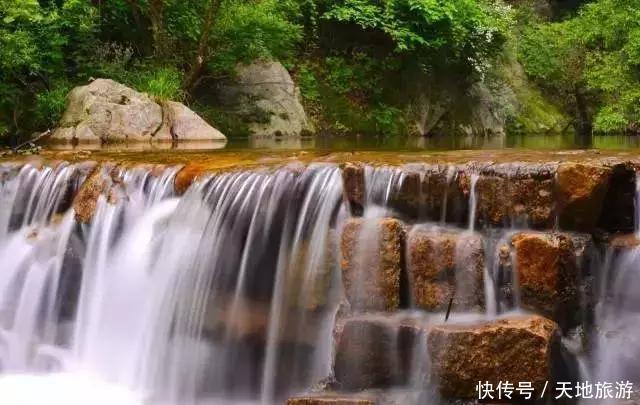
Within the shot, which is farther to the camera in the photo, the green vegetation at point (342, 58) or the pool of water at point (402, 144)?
the green vegetation at point (342, 58)

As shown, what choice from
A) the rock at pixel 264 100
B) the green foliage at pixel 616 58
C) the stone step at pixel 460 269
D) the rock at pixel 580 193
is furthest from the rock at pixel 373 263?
the green foliage at pixel 616 58

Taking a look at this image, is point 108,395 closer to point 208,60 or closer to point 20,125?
point 20,125

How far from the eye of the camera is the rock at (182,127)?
1216cm

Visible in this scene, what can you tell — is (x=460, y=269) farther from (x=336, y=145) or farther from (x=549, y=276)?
(x=336, y=145)

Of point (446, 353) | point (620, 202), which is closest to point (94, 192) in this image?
point (446, 353)

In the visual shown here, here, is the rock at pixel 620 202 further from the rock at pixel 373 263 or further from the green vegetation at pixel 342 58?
the green vegetation at pixel 342 58

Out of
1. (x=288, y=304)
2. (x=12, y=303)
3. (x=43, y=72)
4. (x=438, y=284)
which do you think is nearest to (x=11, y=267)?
(x=12, y=303)

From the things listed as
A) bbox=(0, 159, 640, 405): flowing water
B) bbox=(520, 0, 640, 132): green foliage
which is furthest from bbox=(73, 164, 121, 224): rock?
bbox=(520, 0, 640, 132): green foliage

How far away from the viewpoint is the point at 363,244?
515 centimetres

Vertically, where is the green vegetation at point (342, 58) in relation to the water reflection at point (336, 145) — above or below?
above

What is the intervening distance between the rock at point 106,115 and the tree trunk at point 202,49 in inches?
77.9

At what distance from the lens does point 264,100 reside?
15.5 meters

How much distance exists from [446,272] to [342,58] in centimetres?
1432

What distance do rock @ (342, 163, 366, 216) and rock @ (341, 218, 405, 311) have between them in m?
0.44
